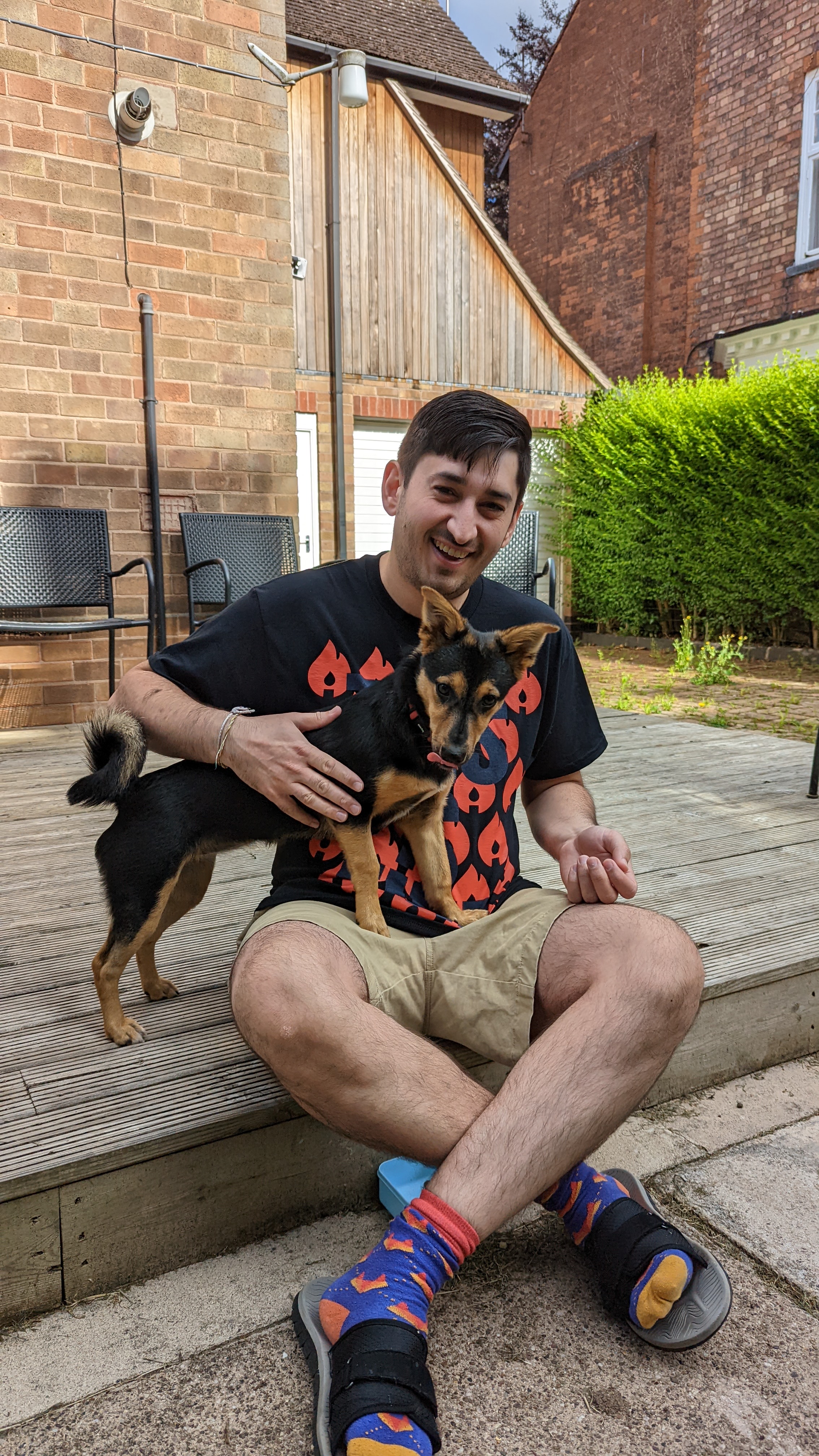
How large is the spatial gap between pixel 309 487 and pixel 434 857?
9.39 meters

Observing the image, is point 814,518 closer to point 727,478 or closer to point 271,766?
point 727,478

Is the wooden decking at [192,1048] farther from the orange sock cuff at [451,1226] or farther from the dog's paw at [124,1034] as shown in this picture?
the orange sock cuff at [451,1226]

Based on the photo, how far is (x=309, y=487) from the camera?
416 inches

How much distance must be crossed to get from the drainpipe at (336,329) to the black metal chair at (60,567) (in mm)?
4946

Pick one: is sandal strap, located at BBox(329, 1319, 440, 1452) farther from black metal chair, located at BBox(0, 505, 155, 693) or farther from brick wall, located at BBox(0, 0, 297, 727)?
brick wall, located at BBox(0, 0, 297, 727)

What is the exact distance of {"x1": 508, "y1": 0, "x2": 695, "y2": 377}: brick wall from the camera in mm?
12562

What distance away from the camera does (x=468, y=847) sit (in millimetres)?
1829

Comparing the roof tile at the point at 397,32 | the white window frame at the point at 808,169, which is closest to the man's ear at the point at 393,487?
the roof tile at the point at 397,32

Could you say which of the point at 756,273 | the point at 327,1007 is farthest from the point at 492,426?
the point at 756,273

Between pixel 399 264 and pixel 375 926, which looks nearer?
pixel 375 926

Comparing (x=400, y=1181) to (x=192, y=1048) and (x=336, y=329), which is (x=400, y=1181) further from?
(x=336, y=329)

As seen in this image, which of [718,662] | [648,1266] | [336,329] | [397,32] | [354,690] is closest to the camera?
[648,1266]

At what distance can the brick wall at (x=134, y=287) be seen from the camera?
15.5ft

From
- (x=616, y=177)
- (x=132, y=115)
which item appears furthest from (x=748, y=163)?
(x=132, y=115)
